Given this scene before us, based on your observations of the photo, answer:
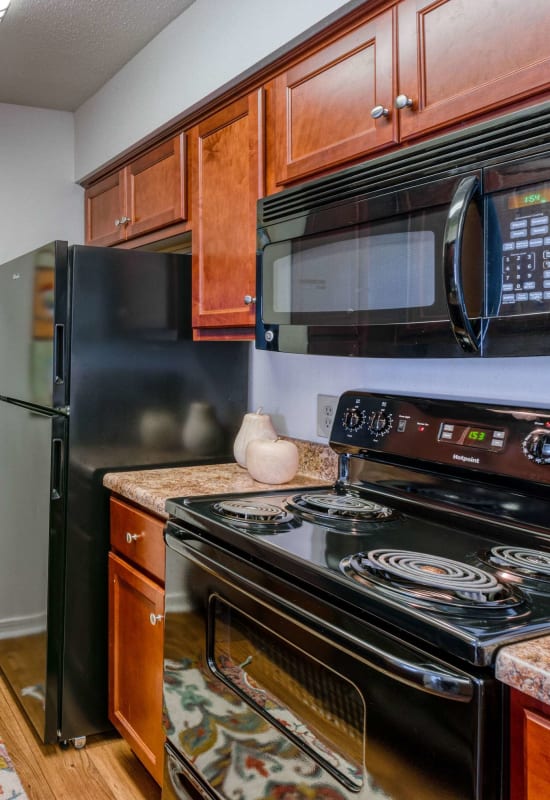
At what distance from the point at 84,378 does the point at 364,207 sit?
3.39 feet

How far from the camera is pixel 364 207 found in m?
1.41

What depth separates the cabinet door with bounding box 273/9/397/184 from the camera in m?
1.46

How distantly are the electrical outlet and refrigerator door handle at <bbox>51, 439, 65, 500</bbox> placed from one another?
77 centimetres

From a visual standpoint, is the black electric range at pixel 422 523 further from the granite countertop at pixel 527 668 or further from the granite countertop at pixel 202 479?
the granite countertop at pixel 202 479

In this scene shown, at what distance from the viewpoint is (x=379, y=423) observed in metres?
1.67

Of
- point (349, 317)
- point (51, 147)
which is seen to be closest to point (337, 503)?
point (349, 317)

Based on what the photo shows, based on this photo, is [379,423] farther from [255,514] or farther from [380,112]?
[380,112]

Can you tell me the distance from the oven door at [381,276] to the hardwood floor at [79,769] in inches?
51.6

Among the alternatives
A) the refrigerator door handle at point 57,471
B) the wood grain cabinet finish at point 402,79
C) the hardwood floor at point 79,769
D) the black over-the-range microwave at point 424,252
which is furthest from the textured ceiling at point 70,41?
the hardwood floor at point 79,769

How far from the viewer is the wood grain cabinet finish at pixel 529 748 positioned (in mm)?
785

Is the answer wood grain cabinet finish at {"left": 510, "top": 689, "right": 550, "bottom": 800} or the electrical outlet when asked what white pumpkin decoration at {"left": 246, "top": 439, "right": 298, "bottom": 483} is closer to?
the electrical outlet

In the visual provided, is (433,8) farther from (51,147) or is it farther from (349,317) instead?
(51,147)

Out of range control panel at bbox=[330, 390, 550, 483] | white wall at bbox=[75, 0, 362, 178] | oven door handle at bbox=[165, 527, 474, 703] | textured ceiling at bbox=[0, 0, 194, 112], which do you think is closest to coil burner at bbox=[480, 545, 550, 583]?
range control panel at bbox=[330, 390, 550, 483]

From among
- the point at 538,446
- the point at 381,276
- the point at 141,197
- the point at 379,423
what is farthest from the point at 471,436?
the point at 141,197
